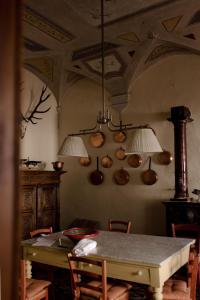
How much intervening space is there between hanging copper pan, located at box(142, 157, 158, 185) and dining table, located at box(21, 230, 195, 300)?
184 centimetres

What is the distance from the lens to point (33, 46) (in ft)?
15.9

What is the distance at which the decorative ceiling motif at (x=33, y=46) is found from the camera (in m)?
4.70

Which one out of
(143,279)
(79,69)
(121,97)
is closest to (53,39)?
(79,69)

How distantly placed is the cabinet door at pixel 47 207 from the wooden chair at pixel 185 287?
271cm

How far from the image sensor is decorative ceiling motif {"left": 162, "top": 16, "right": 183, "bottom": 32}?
4.06m

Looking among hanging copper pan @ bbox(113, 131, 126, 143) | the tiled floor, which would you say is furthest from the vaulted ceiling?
the tiled floor

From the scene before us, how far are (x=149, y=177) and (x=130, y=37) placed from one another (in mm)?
2303

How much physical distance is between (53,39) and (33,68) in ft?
3.90

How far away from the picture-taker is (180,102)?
16.6 feet

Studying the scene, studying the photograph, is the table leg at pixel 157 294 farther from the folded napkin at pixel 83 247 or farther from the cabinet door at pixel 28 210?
the cabinet door at pixel 28 210

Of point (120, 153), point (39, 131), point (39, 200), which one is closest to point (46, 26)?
point (39, 131)

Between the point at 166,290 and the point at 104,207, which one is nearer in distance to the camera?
the point at 166,290

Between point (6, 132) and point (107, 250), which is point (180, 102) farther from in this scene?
point (6, 132)

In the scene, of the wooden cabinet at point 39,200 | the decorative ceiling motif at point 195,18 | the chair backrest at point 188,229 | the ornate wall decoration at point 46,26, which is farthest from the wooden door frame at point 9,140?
the wooden cabinet at point 39,200
